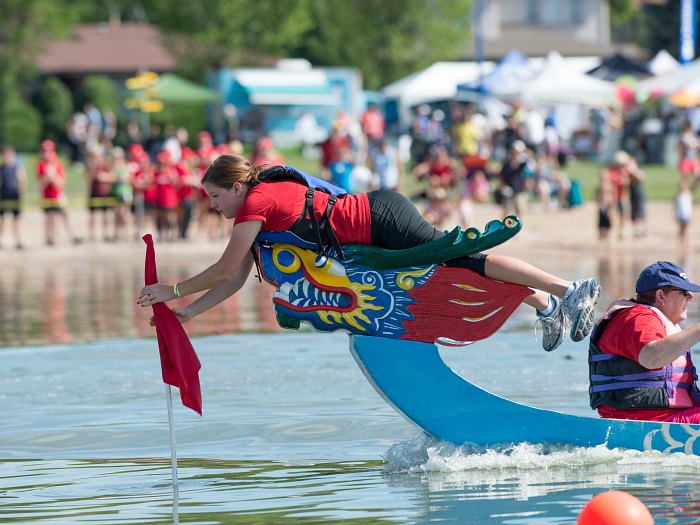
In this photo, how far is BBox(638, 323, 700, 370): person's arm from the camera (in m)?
7.37

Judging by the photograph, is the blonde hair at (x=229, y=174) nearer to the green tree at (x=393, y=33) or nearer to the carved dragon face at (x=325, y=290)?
the carved dragon face at (x=325, y=290)

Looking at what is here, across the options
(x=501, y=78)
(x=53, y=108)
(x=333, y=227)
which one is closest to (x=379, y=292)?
(x=333, y=227)

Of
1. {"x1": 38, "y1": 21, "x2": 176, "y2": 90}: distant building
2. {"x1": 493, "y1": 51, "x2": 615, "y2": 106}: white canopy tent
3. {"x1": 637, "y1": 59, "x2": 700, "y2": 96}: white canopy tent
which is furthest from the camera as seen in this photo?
{"x1": 38, "y1": 21, "x2": 176, "y2": 90}: distant building

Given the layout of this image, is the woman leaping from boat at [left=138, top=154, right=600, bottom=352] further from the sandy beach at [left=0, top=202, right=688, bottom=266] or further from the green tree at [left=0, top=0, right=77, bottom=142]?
the green tree at [left=0, top=0, right=77, bottom=142]

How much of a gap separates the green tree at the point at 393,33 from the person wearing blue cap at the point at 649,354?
48676 millimetres

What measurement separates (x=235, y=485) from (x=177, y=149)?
81.7 feet

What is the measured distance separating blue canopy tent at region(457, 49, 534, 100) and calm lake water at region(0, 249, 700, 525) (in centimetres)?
2425

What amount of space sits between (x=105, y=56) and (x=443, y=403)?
2571 inches

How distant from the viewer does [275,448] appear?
9117 millimetres

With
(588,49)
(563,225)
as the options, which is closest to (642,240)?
(563,225)

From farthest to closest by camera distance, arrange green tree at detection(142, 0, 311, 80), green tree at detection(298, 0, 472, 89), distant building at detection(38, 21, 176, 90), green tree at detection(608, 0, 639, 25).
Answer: green tree at detection(608, 0, 639, 25), distant building at detection(38, 21, 176, 90), green tree at detection(298, 0, 472, 89), green tree at detection(142, 0, 311, 80)

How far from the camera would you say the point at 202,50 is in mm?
56000

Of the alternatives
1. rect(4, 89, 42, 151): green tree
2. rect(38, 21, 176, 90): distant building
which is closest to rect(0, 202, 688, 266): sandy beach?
rect(4, 89, 42, 151): green tree

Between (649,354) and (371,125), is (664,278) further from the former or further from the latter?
(371,125)
